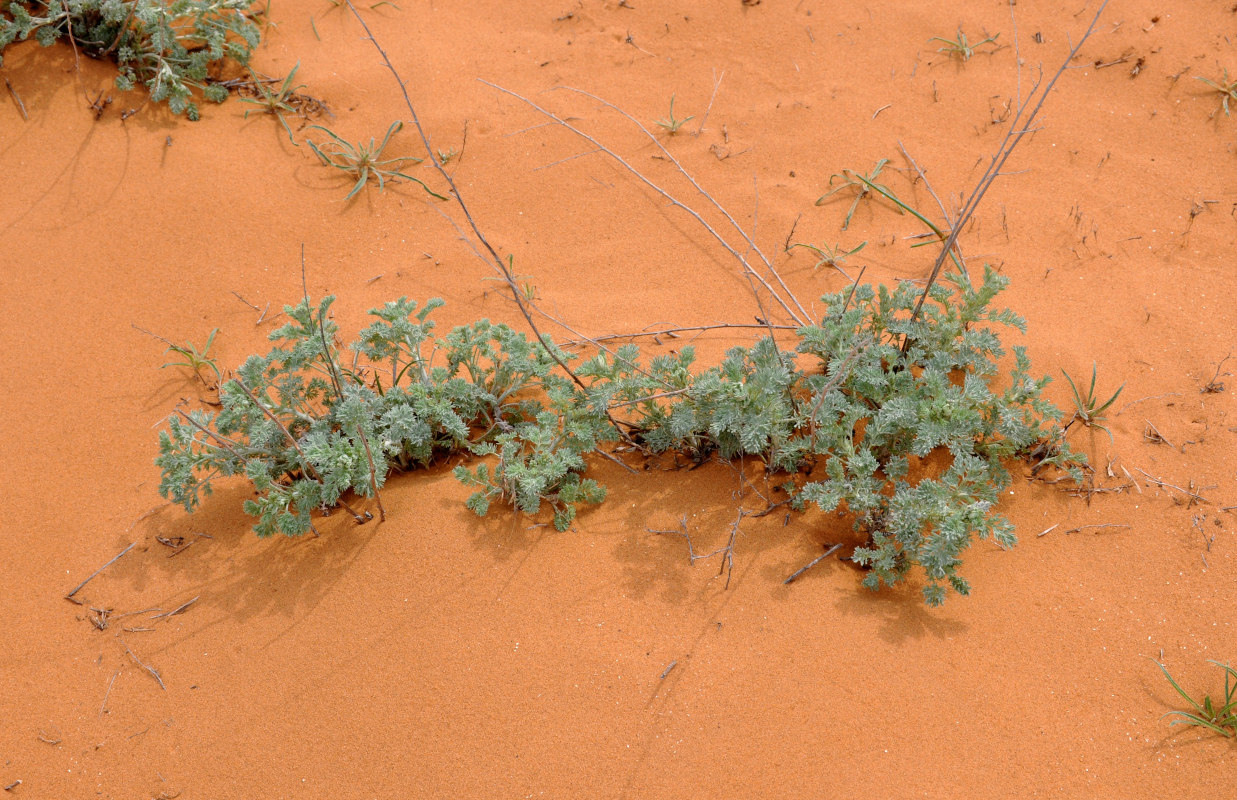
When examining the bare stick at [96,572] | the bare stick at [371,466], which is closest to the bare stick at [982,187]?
the bare stick at [371,466]

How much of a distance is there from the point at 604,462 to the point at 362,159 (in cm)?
215

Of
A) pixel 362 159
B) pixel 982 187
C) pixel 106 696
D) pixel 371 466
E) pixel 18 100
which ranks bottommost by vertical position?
pixel 106 696

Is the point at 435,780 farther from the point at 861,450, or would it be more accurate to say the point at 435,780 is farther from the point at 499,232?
the point at 499,232

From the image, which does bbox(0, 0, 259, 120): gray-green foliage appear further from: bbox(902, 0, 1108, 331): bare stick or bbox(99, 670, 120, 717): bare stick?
bbox(902, 0, 1108, 331): bare stick

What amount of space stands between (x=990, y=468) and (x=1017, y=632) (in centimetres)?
50

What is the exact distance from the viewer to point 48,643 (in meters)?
2.68

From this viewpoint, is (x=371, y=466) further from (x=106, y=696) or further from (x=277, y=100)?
(x=277, y=100)

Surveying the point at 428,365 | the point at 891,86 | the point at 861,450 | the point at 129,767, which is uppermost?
the point at 891,86

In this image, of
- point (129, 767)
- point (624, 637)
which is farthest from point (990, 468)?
point (129, 767)

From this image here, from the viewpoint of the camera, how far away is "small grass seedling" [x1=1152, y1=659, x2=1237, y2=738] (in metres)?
2.32

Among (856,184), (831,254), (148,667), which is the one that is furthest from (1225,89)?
(148,667)

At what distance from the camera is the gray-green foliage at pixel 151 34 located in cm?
424

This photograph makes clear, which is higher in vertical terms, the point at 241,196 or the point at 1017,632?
the point at 241,196

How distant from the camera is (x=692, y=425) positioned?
274cm
